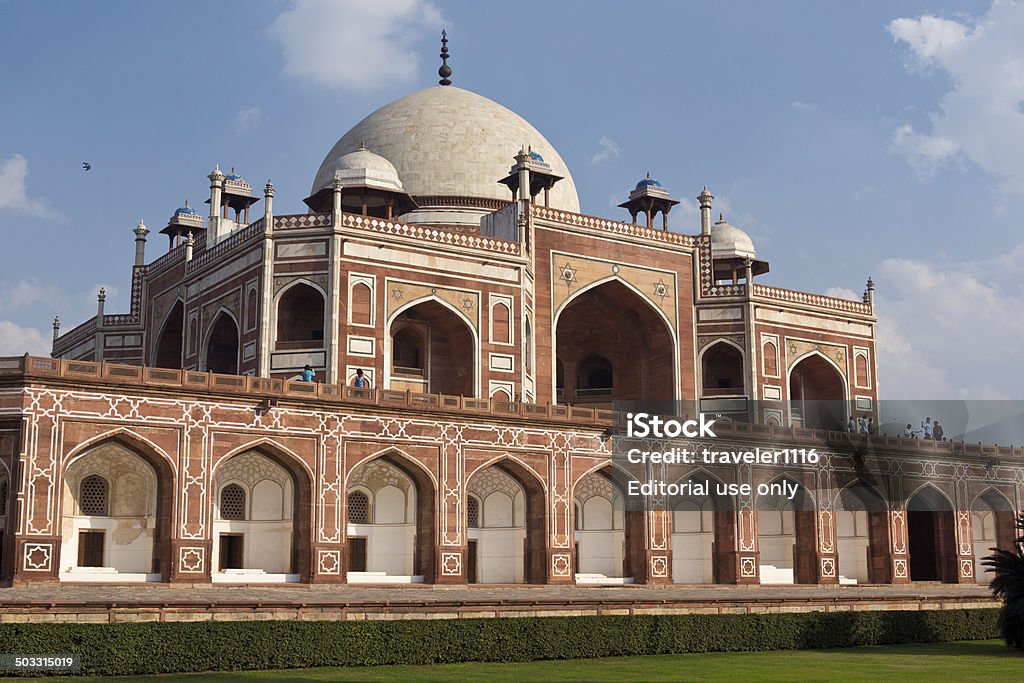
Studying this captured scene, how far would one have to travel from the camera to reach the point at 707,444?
33688 mm

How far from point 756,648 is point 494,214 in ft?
61.6

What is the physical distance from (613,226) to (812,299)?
7.98 m

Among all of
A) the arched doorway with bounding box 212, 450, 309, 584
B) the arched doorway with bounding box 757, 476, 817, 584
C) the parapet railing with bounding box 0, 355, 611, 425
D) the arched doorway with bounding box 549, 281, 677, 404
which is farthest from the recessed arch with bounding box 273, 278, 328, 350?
the arched doorway with bounding box 757, 476, 817, 584

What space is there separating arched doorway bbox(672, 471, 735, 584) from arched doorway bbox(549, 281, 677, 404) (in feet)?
19.1

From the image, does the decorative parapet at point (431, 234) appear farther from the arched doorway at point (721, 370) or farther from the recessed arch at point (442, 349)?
the arched doorway at point (721, 370)

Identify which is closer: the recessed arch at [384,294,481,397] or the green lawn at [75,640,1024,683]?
the green lawn at [75,640,1024,683]

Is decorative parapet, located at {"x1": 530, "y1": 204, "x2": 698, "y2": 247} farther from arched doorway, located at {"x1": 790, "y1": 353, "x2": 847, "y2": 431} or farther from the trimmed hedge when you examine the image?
the trimmed hedge

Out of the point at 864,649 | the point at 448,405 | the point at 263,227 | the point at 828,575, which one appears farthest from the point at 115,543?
the point at 828,575

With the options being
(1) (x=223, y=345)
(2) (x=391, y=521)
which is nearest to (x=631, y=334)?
(1) (x=223, y=345)

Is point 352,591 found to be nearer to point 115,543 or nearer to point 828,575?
point 115,543

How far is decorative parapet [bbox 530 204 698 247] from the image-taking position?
3730 centimetres

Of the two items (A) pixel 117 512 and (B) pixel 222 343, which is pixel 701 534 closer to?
(B) pixel 222 343

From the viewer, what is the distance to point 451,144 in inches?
1666

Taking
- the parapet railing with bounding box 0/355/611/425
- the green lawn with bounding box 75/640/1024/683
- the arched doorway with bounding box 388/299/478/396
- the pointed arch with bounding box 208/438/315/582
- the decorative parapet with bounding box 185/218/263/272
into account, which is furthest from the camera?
the arched doorway with bounding box 388/299/478/396
